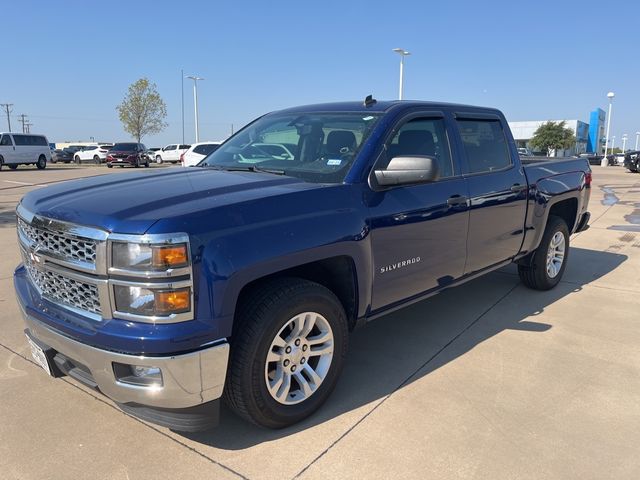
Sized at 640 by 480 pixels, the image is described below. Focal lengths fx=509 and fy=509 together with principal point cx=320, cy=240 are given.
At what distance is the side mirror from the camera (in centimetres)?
309

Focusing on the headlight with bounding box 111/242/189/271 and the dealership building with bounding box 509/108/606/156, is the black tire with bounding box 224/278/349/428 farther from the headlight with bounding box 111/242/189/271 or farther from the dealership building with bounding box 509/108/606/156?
the dealership building with bounding box 509/108/606/156

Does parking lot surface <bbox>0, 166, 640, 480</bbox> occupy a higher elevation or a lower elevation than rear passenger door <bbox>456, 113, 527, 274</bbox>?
lower

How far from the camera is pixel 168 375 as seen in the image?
233 cm

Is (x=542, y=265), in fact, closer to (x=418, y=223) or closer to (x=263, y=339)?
(x=418, y=223)

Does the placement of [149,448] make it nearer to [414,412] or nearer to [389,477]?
[389,477]

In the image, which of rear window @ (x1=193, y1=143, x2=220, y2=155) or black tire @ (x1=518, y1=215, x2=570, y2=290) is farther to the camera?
rear window @ (x1=193, y1=143, x2=220, y2=155)

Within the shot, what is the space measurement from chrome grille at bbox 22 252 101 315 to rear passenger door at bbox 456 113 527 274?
2.77 meters

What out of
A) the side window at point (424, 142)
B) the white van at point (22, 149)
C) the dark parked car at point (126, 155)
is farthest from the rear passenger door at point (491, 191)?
the dark parked car at point (126, 155)

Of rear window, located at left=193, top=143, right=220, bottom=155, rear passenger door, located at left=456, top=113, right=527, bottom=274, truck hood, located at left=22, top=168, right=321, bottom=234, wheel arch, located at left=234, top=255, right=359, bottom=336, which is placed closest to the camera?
truck hood, located at left=22, top=168, right=321, bottom=234

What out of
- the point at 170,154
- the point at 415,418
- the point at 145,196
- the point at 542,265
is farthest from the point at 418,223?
the point at 170,154

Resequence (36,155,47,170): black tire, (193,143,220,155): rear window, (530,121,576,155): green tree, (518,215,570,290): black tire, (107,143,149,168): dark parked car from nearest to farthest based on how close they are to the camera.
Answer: (518,215,570,290): black tire, (193,143,220,155): rear window, (36,155,47,170): black tire, (107,143,149,168): dark parked car, (530,121,576,155): green tree

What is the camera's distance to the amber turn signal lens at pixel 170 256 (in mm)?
2277

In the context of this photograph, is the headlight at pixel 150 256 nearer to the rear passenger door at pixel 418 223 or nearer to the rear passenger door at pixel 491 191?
the rear passenger door at pixel 418 223

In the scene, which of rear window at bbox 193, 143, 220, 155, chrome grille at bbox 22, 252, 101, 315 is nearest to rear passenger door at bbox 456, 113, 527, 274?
chrome grille at bbox 22, 252, 101, 315
